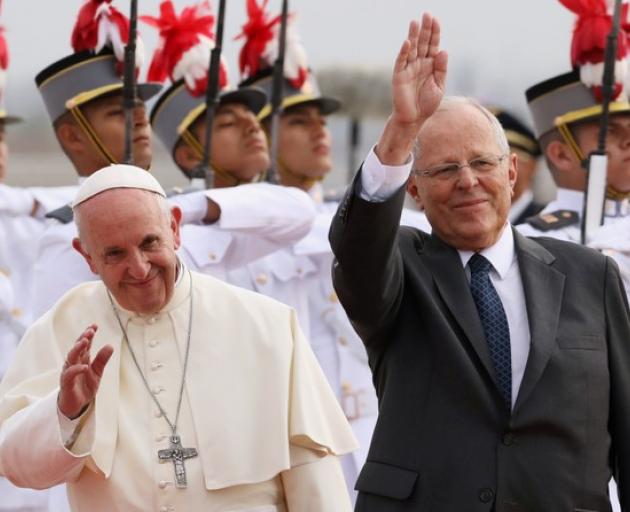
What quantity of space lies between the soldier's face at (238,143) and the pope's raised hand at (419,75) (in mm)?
3853

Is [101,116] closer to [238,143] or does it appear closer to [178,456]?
[238,143]

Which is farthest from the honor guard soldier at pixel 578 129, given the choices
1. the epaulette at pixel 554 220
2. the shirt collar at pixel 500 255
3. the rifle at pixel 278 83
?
the shirt collar at pixel 500 255

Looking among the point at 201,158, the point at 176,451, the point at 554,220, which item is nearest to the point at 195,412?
the point at 176,451

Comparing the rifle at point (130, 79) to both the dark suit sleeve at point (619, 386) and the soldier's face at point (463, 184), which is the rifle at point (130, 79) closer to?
the soldier's face at point (463, 184)

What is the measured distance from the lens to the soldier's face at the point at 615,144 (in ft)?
26.3

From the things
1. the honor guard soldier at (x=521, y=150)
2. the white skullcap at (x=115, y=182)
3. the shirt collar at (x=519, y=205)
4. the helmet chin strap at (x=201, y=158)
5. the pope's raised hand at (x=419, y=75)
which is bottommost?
the shirt collar at (x=519, y=205)

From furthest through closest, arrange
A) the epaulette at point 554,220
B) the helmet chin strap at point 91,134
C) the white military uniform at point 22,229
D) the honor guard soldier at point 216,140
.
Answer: the white military uniform at point 22,229
the epaulette at point 554,220
the helmet chin strap at point 91,134
the honor guard soldier at point 216,140

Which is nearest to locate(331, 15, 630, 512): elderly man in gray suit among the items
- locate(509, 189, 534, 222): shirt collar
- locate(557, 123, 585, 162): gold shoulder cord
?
locate(557, 123, 585, 162): gold shoulder cord

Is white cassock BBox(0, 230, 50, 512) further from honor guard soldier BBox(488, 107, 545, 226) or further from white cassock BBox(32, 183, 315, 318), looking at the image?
honor guard soldier BBox(488, 107, 545, 226)

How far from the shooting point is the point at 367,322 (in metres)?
4.84

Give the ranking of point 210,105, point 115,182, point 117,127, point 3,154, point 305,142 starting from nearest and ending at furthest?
point 115,182 → point 117,127 → point 210,105 → point 3,154 → point 305,142

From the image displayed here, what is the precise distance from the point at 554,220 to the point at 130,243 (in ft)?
10.9

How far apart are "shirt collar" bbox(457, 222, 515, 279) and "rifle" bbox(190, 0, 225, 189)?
3.26 metres

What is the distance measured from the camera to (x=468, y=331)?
15.8 ft
